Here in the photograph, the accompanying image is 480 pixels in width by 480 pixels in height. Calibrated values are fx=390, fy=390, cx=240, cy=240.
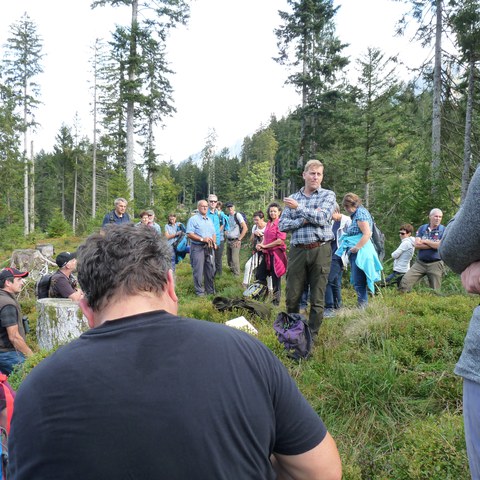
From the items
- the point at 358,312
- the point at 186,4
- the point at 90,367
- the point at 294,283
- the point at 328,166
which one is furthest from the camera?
the point at 328,166

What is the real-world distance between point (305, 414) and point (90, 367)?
685 millimetres

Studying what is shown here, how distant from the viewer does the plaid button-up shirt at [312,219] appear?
181 inches

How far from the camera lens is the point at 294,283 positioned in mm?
4805

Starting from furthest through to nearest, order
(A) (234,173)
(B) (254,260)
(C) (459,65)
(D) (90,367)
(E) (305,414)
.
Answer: (A) (234,173)
(C) (459,65)
(B) (254,260)
(E) (305,414)
(D) (90,367)

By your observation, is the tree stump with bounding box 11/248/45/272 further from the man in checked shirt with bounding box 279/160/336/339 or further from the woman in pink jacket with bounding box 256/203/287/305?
the man in checked shirt with bounding box 279/160/336/339

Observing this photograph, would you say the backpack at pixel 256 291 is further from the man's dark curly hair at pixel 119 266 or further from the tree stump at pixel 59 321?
the man's dark curly hair at pixel 119 266

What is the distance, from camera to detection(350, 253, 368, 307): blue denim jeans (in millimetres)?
5988

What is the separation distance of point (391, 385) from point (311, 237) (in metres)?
1.83

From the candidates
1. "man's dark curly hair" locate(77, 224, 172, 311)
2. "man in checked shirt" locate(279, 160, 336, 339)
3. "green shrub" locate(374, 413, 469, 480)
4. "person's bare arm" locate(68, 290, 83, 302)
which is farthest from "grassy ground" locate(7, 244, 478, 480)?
"man's dark curly hair" locate(77, 224, 172, 311)

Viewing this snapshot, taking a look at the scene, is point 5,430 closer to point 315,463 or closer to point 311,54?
point 315,463

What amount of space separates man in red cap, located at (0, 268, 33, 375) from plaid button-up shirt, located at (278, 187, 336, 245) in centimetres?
358

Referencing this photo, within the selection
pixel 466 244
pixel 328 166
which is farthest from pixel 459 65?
pixel 466 244

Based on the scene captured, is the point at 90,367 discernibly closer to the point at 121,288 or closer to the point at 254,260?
the point at 121,288

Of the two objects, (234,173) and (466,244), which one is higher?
(234,173)
